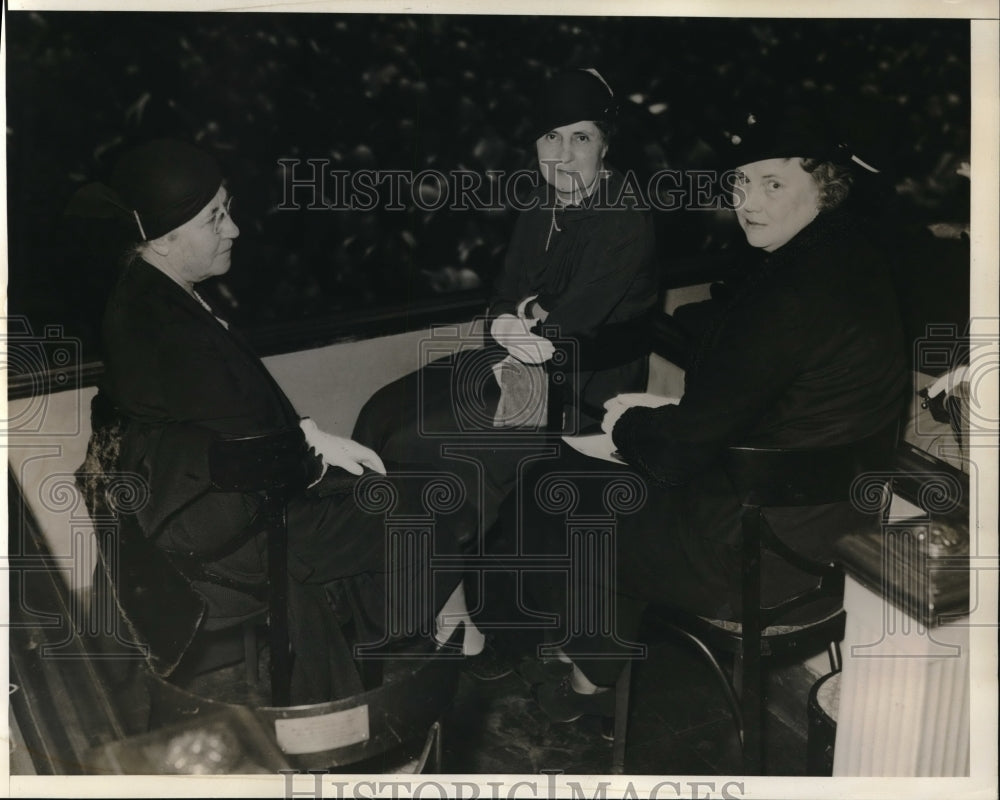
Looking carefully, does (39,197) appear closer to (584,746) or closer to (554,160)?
(554,160)

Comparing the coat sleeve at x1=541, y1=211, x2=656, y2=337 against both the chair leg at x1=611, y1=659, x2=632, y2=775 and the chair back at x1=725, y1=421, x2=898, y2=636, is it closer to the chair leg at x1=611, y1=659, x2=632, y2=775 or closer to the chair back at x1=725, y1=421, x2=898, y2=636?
the chair back at x1=725, y1=421, x2=898, y2=636

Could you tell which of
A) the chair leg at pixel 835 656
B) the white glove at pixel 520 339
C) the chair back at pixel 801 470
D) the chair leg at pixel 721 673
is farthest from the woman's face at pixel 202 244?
the chair leg at pixel 835 656

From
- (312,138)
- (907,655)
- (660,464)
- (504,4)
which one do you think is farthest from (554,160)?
(907,655)

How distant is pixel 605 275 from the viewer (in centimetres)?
341

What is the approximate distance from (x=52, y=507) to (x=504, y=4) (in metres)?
1.83

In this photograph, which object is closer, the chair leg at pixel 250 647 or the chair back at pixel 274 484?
the chair back at pixel 274 484

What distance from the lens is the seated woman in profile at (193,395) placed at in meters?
3.31

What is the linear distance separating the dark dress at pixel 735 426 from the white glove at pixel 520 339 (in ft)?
0.92

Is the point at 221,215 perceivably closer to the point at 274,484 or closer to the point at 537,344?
the point at 274,484

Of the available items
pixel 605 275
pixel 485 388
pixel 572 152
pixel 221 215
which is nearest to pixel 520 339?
pixel 485 388

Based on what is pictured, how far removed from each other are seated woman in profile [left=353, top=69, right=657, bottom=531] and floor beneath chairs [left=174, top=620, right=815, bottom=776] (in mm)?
532

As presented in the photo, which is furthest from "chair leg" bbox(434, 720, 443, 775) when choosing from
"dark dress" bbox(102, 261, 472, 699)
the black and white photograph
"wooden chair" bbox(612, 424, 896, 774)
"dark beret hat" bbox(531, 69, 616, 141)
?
"dark beret hat" bbox(531, 69, 616, 141)

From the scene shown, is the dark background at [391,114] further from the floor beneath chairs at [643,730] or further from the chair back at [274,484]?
the floor beneath chairs at [643,730]

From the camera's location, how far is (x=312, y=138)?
132 inches
